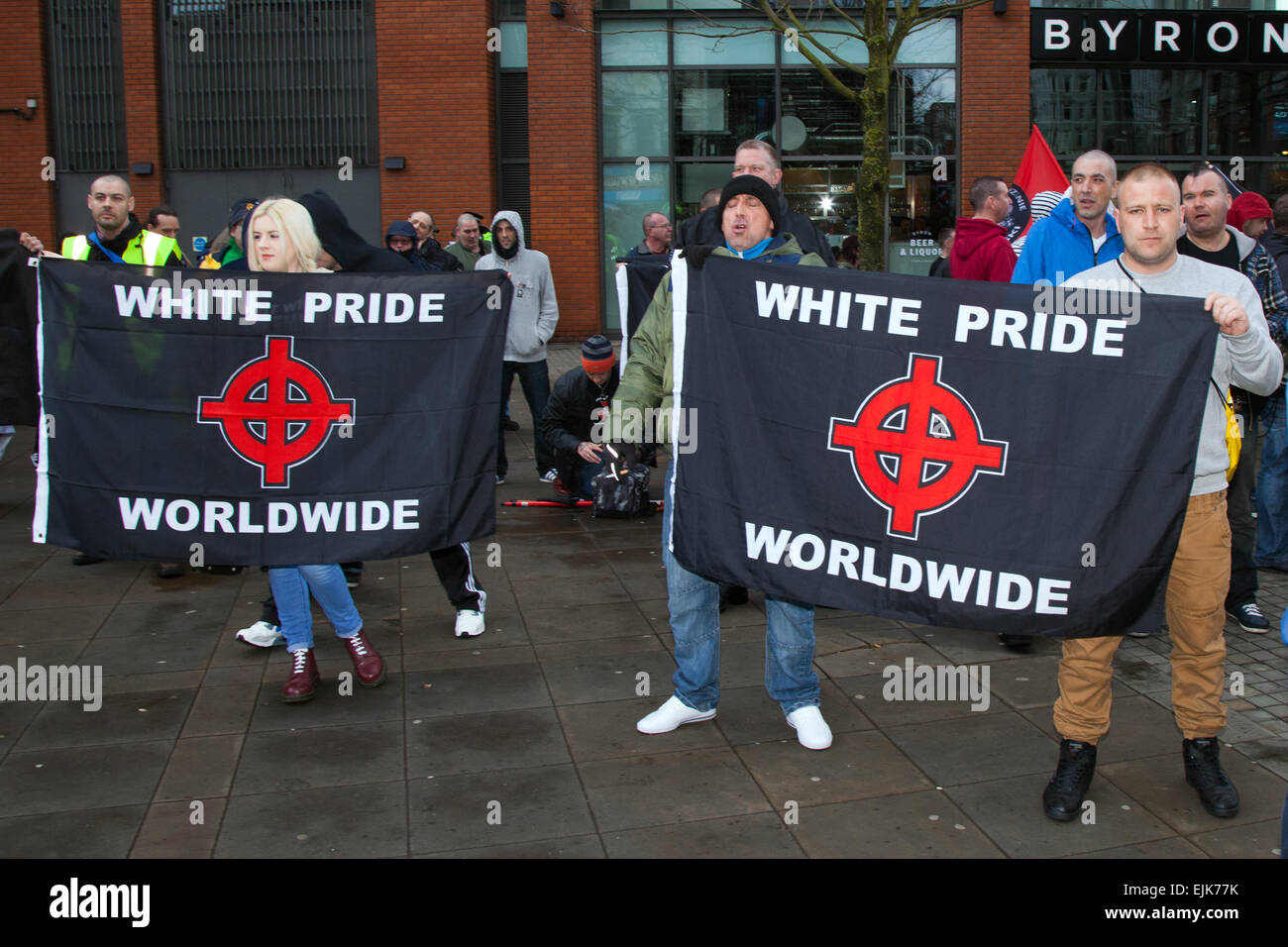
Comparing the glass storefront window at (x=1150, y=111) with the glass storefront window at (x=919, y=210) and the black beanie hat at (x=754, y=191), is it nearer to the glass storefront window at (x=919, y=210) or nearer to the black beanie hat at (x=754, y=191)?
the glass storefront window at (x=919, y=210)

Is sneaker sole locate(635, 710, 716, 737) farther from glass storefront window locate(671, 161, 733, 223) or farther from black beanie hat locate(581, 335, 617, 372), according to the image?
glass storefront window locate(671, 161, 733, 223)

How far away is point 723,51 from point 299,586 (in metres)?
13.8

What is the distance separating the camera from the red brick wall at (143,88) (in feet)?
58.6

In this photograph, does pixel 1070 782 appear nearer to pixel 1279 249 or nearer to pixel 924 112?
pixel 1279 249

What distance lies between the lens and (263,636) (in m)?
6.07

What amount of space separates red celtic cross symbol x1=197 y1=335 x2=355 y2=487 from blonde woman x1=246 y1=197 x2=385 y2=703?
385 mm

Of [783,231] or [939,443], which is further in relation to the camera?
[783,231]

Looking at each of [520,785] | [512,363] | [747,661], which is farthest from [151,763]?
[512,363]

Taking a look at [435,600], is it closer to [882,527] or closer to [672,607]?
[672,607]

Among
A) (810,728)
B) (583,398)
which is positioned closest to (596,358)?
(583,398)

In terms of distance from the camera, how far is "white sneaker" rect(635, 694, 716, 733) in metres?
4.99

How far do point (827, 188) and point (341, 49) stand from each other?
6.93 metres

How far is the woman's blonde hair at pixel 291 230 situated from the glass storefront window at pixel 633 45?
13.0 meters

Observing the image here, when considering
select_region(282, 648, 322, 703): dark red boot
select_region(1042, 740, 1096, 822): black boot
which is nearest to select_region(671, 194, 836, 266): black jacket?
select_region(1042, 740, 1096, 822): black boot
